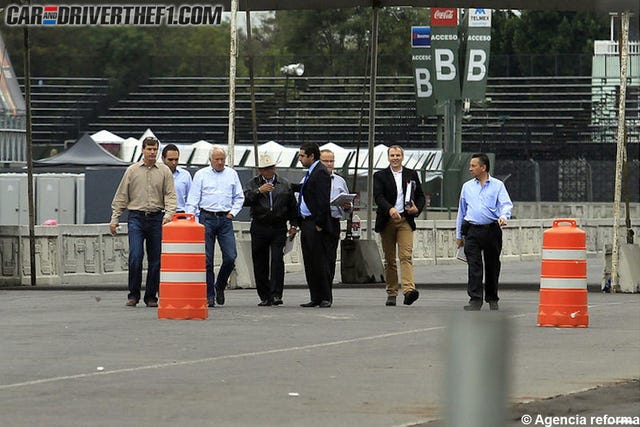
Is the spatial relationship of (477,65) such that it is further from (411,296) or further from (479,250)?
(479,250)

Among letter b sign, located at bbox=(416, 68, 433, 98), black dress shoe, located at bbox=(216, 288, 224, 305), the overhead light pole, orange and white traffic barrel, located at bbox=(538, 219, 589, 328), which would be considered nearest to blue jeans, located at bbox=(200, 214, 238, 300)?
black dress shoe, located at bbox=(216, 288, 224, 305)

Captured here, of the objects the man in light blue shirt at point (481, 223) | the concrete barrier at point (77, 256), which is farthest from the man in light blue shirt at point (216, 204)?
the concrete barrier at point (77, 256)

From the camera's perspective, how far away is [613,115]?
6831 cm

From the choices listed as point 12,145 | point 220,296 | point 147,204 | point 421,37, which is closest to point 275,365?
point 147,204

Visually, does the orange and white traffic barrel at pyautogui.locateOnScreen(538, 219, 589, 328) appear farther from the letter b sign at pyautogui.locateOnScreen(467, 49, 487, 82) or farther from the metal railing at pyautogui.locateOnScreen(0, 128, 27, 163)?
the metal railing at pyautogui.locateOnScreen(0, 128, 27, 163)

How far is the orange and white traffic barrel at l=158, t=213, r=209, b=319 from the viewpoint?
1553 centimetres

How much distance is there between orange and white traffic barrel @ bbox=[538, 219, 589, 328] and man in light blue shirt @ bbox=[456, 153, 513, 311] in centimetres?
159

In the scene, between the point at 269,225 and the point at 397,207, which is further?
the point at 269,225

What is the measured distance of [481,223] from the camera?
17125 millimetres

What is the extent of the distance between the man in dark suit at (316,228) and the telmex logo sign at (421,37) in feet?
92.4

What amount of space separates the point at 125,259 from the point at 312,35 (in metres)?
66.6

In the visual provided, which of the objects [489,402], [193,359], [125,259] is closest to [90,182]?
[125,259]

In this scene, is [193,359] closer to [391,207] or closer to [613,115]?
[391,207]

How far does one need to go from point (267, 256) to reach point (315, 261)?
0.57 meters
